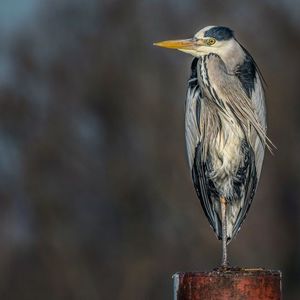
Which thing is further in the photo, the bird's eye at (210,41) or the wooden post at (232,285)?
the bird's eye at (210,41)

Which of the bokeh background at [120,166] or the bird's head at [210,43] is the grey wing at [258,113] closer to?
the bird's head at [210,43]

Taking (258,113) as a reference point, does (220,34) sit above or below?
above

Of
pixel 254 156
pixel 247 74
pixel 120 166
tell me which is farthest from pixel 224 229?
pixel 120 166

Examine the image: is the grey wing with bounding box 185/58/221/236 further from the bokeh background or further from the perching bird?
the bokeh background

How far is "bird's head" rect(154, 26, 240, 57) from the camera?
7.37 metres

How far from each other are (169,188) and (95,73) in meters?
2.52

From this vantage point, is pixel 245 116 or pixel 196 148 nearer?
Result: pixel 245 116

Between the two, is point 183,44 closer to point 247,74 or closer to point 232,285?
point 247,74

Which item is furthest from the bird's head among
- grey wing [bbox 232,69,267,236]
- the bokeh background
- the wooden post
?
the bokeh background

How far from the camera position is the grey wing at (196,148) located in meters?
7.38

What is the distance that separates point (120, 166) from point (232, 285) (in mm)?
13271

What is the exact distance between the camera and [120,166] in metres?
19.7

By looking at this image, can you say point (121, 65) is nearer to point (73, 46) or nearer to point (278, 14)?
point (73, 46)

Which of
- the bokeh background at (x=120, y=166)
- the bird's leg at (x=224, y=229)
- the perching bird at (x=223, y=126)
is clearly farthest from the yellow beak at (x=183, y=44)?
the bokeh background at (x=120, y=166)
